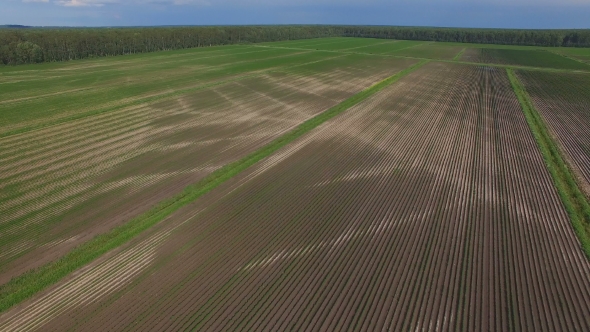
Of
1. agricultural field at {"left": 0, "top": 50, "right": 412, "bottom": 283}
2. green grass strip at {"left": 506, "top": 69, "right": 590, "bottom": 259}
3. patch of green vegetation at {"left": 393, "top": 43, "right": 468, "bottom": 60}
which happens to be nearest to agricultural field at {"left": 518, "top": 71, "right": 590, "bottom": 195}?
green grass strip at {"left": 506, "top": 69, "right": 590, "bottom": 259}

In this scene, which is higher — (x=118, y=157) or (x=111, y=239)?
(x=118, y=157)

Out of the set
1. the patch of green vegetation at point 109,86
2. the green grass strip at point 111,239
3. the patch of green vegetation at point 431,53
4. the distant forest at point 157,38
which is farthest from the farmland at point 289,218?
the patch of green vegetation at point 431,53

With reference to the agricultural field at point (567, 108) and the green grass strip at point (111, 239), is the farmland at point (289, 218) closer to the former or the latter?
the green grass strip at point (111, 239)

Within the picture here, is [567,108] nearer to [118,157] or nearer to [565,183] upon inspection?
[565,183]

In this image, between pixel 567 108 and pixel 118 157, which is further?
pixel 567 108

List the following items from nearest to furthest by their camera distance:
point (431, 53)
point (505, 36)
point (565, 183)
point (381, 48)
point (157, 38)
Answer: point (565, 183) → point (431, 53) → point (157, 38) → point (381, 48) → point (505, 36)

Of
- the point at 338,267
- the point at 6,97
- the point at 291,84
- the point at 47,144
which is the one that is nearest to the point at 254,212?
the point at 338,267

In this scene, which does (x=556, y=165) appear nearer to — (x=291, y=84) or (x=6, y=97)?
(x=291, y=84)

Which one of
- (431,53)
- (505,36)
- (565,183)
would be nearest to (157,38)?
(431,53)
